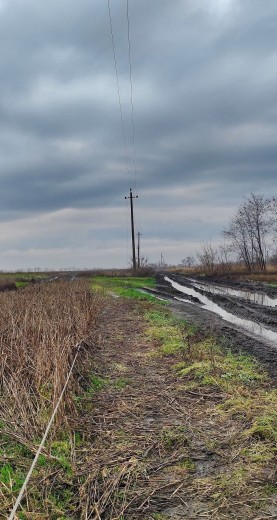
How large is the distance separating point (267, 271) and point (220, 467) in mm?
45161

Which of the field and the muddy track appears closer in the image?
the field

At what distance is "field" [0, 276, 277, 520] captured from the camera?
9.99ft

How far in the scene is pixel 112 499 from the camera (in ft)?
10.2

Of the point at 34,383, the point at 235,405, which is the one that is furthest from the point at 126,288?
the point at 235,405

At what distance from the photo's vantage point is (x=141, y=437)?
413cm

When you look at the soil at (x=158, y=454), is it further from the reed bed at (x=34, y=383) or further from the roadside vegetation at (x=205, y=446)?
the reed bed at (x=34, y=383)

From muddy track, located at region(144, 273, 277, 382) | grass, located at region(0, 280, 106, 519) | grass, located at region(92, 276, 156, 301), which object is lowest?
muddy track, located at region(144, 273, 277, 382)

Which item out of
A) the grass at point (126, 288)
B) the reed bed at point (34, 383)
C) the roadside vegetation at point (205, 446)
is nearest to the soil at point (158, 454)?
the roadside vegetation at point (205, 446)

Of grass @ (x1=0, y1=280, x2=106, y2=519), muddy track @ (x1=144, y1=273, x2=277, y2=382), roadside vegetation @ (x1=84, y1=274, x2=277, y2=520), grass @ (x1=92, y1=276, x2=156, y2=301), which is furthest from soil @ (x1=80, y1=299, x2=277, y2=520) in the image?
grass @ (x1=92, y1=276, x2=156, y2=301)

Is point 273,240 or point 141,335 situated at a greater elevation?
point 273,240

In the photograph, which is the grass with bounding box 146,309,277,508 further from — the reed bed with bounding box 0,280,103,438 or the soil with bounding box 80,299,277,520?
the reed bed with bounding box 0,280,103,438

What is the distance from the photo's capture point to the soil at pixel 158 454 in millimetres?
2986

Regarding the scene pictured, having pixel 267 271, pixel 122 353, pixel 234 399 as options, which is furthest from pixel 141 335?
pixel 267 271

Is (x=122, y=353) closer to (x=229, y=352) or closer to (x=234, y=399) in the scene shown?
(x=229, y=352)
